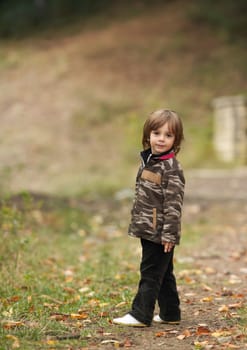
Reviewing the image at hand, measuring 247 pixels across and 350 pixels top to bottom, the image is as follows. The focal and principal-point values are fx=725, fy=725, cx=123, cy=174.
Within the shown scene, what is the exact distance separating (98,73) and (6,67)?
10.9 ft

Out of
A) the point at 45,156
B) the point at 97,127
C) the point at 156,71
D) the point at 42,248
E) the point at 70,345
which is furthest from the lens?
the point at 156,71

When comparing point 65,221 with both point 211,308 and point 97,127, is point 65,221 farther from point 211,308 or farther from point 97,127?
point 97,127

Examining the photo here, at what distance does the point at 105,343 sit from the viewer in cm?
418

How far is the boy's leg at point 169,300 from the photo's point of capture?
4.74 metres

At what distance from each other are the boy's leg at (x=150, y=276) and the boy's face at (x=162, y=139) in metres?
0.59

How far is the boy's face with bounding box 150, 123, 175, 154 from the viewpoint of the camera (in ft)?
14.9

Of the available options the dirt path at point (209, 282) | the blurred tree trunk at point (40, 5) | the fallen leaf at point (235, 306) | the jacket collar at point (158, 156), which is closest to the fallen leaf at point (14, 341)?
the dirt path at point (209, 282)

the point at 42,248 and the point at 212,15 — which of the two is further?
the point at 212,15

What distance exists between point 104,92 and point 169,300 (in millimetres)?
15243

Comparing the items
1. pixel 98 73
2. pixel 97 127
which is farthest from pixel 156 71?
pixel 97 127

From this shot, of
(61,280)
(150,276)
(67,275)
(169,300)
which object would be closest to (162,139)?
(150,276)

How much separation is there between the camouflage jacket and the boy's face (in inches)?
1.8

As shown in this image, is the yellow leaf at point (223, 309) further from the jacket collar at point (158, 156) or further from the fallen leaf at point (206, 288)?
the jacket collar at point (158, 156)

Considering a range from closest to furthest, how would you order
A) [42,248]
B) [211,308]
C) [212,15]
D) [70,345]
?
[70,345], [211,308], [42,248], [212,15]
